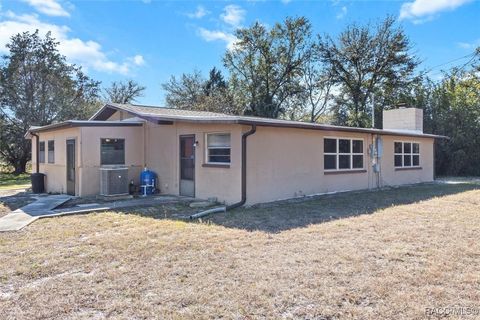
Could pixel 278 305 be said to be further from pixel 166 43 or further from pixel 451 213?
pixel 166 43

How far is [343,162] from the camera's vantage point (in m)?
12.4

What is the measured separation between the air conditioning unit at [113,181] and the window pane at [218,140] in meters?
2.99

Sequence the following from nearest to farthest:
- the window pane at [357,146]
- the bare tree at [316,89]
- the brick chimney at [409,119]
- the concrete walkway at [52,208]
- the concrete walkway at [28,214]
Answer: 1. the concrete walkway at [28,214]
2. the concrete walkway at [52,208]
3. the window pane at [357,146]
4. the brick chimney at [409,119]
5. the bare tree at [316,89]

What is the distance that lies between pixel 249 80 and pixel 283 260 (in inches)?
1103

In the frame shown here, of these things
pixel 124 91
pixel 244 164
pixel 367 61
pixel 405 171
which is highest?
pixel 367 61

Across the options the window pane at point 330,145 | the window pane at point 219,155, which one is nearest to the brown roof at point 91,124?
the window pane at point 219,155

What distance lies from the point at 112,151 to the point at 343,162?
7.46 m

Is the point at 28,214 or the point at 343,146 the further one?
the point at 343,146

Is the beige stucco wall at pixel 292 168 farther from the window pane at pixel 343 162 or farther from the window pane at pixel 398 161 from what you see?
the window pane at pixel 398 161

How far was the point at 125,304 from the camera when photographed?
11.6ft

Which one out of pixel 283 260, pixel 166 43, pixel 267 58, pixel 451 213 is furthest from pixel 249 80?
pixel 283 260

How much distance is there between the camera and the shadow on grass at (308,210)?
284 inches

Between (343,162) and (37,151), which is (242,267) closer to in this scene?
(343,162)

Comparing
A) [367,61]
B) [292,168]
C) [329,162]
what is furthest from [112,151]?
[367,61]
